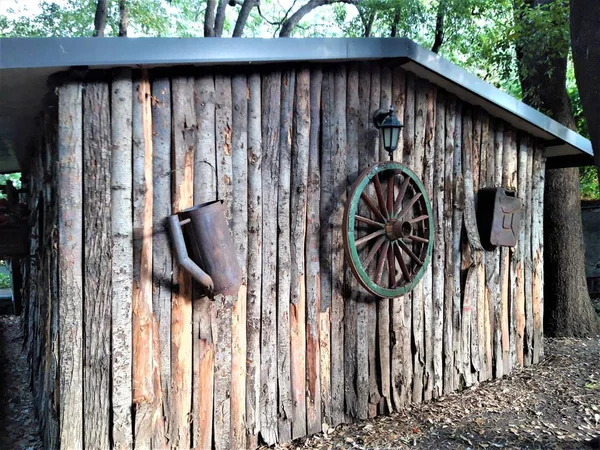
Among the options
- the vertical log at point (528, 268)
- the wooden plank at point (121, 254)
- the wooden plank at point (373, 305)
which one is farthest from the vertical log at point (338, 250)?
the vertical log at point (528, 268)

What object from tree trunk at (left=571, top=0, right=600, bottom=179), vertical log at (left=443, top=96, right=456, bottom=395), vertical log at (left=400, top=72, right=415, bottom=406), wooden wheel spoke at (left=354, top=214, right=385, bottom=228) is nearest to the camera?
tree trunk at (left=571, top=0, right=600, bottom=179)

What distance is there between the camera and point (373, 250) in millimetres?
4055

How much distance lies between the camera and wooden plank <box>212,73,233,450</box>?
3.40 metres

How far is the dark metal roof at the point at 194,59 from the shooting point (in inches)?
104

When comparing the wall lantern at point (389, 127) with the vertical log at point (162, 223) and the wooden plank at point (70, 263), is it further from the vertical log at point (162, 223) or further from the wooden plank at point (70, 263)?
the wooden plank at point (70, 263)

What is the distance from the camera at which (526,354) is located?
5.66 meters

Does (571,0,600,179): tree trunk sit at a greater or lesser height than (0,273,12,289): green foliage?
greater

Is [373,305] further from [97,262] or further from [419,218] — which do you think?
[97,262]

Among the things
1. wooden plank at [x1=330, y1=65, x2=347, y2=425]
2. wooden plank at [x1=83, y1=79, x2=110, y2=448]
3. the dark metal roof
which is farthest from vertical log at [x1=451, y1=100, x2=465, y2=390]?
wooden plank at [x1=83, y1=79, x2=110, y2=448]

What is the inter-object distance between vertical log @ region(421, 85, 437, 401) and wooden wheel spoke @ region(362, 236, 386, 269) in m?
0.72

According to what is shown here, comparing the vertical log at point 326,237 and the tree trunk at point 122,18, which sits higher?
the tree trunk at point 122,18

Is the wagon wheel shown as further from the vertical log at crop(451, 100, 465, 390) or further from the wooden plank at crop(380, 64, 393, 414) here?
the vertical log at crop(451, 100, 465, 390)

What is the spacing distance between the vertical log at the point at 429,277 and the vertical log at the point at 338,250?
100 cm

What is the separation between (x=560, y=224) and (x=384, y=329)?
13.2 ft
